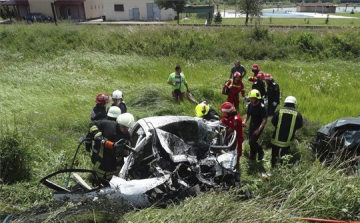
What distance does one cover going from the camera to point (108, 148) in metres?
4.19

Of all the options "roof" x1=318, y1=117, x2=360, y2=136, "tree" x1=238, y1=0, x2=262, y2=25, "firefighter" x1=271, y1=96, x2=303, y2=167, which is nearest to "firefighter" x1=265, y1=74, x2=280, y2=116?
"firefighter" x1=271, y1=96, x2=303, y2=167

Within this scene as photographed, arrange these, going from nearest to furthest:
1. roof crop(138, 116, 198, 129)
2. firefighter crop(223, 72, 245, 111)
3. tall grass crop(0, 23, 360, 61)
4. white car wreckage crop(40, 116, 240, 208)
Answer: white car wreckage crop(40, 116, 240, 208) → roof crop(138, 116, 198, 129) → firefighter crop(223, 72, 245, 111) → tall grass crop(0, 23, 360, 61)

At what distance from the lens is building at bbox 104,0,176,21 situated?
37875mm

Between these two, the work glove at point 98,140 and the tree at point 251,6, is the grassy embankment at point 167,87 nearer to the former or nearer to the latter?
the work glove at point 98,140

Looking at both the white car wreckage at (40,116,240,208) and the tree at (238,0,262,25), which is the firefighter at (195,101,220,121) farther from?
the tree at (238,0,262,25)

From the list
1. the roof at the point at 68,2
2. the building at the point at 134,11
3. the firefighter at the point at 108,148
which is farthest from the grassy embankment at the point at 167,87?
the roof at the point at 68,2

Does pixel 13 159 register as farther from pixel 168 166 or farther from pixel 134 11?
pixel 134 11

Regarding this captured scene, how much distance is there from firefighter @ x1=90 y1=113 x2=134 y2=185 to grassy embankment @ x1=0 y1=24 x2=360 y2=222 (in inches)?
40.9

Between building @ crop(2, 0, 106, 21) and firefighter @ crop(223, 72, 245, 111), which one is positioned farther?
building @ crop(2, 0, 106, 21)

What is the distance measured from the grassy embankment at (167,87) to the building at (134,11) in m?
20.9

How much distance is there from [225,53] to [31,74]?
971 centimetres

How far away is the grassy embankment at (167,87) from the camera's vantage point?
360 cm

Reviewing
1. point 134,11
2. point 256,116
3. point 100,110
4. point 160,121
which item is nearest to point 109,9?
point 134,11

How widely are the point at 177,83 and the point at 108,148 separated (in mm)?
4596
